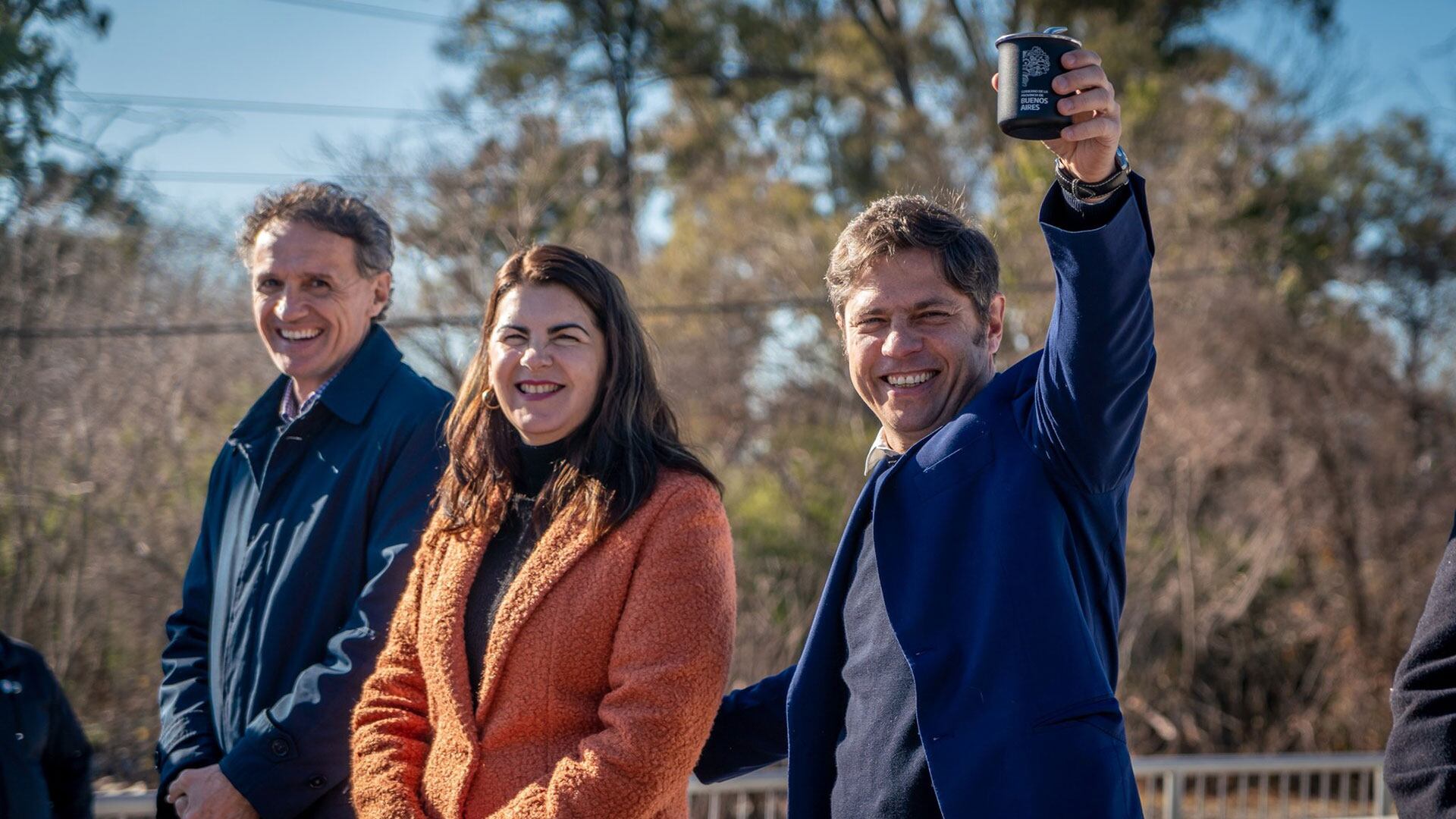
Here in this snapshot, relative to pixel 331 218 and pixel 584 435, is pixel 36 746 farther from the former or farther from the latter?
pixel 584 435

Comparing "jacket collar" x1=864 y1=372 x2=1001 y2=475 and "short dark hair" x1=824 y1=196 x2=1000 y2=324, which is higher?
"short dark hair" x1=824 y1=196 x2=1000 y2=324

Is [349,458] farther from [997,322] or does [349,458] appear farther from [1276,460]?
[1276,460]

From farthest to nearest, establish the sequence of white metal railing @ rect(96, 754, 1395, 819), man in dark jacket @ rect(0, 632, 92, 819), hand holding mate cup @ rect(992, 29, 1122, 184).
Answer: white metal railing @ rect(96, 754, 1395, 819)
man in dark jacket @ rect(0, 632, 92, 819)
hand holding mate cup @ rect(992, 29, 1122, 184)

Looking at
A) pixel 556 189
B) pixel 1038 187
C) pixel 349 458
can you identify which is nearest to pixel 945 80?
pixel 1038 187

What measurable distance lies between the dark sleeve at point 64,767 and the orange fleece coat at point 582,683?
96 centimetres

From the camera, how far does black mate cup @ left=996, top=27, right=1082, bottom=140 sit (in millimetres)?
1670

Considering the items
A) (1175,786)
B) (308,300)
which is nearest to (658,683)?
(308,300)

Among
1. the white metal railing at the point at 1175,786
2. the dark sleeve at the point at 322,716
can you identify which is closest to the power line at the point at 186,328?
the white metal railing at the point at 1175,786

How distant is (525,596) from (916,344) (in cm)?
85

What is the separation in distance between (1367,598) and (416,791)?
432 inches

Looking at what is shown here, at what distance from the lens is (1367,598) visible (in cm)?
1105

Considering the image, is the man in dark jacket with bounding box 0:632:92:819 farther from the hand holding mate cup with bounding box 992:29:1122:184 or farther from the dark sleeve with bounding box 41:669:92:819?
the hand holding mate cup with bounding box 992:29:1122:184

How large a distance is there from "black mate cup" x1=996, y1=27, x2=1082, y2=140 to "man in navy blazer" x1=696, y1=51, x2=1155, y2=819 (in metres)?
0.02

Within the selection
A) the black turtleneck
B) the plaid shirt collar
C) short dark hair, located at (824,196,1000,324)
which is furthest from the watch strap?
the plaid shirt collar
